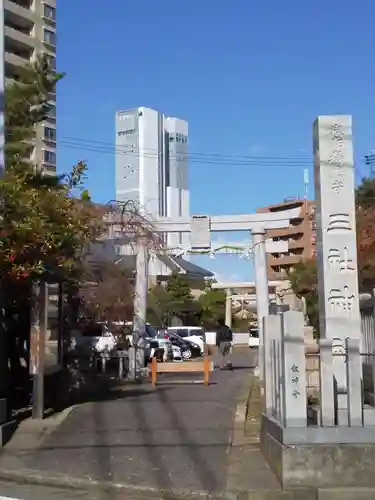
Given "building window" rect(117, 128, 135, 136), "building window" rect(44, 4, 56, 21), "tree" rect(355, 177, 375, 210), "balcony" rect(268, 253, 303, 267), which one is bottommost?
"tree" rect(355, 177, 375, 210)

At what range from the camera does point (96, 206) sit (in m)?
22.8

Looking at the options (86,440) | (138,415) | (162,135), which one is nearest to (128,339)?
(138,415)

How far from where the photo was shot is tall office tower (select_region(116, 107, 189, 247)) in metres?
44.6

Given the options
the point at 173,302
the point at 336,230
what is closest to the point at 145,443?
the point at 336,230

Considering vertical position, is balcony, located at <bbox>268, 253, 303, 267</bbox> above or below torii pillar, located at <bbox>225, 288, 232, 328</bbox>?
above

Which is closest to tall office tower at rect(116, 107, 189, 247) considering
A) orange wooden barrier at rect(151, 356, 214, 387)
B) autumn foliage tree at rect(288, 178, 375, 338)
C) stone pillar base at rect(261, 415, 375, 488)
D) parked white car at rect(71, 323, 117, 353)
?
autumn foliage tree at rect(288, 178, 375, 338)

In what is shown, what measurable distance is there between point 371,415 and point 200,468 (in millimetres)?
2323

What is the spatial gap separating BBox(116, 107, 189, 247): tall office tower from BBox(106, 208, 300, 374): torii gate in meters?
13.1

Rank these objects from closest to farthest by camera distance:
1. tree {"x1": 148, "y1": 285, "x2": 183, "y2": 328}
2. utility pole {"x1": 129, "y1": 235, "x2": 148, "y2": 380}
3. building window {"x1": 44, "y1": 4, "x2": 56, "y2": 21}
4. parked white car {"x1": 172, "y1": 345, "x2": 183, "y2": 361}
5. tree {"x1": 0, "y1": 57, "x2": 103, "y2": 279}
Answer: tree {"x1": 0, "y1": 57, "x2": 103, "y2": 279}
utility pole {"x1": 129, "y1": 235, "x2": 148, "y2": 380}
parked white car {"x1": 172, "y1": 345, "x2": 183, "y2": 361}
tree {"x1": 148, "y1": 285, "x2": 183, "y2": 328}
building window {"x1": 44, "y1": 4, "x2": 56, "y2": 21}

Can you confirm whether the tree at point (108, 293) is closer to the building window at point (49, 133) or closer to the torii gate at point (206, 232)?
the torii gate at point (206, 232)

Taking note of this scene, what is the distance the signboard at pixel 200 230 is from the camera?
2906cm

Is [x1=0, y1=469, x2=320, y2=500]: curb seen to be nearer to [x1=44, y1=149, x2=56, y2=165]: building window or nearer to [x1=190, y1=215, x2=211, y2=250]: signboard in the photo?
[x1=190, y1=215, x2=211, y2=250]: signboard

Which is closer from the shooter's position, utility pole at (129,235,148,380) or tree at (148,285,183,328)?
utility pole at (129,235,148,380)

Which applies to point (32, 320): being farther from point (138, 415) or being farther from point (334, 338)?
point (334, 338)
